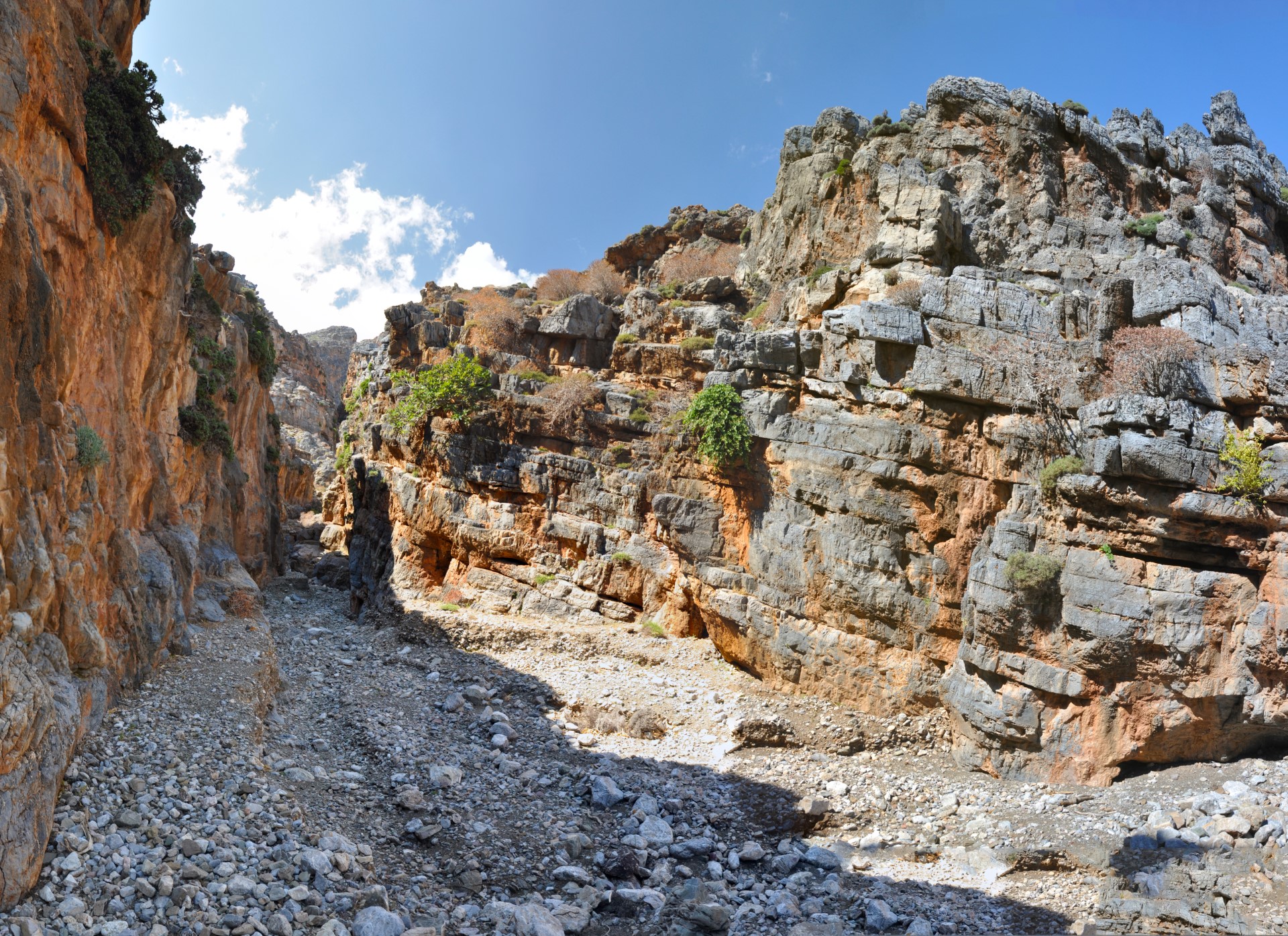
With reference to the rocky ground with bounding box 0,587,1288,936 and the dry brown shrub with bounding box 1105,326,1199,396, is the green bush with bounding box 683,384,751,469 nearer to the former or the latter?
the rocky ground with bounding box 0,587,1288,936

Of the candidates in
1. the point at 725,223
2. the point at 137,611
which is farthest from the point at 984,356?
the point at 725,223

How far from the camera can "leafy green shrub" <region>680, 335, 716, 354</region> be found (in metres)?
26.2

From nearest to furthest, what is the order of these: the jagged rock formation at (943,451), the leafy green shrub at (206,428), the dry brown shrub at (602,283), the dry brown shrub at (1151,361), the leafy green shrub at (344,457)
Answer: the jagged rock formation at (943,451) → the dry brown shrub at (1151,361) → the leafy green shrub at (206,428) → the dry brown shrub at (602,283) → the leafy green shrub at (344,457)

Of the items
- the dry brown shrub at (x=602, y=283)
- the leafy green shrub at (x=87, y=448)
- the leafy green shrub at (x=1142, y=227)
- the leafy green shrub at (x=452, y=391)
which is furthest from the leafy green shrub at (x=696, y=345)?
the leafy green shrub at (x=87, y=448)

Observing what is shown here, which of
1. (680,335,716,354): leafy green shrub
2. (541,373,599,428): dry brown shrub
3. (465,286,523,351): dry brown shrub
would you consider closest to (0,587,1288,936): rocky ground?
(541,373,599,428): dry brown shrub

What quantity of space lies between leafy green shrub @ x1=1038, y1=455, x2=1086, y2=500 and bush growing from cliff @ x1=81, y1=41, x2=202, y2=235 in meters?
19.9

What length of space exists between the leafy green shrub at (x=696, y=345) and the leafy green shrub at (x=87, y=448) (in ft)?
57.3

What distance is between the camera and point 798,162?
98.7 ft

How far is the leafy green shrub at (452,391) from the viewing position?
26.9 m

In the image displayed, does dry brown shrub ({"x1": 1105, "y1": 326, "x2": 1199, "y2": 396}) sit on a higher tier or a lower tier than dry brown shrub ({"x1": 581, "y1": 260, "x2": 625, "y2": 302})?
lower

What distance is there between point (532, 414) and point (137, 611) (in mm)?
13939

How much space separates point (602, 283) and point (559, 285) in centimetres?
220

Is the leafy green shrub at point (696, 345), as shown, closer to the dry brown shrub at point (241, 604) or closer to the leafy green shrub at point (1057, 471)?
the leafy green shrub at point (1057, 471)

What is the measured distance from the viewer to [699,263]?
35750 millimetres
